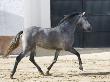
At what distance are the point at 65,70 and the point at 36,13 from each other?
718cm

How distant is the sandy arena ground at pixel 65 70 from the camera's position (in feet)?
35.5

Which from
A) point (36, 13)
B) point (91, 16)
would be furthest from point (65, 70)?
point (91, 16)

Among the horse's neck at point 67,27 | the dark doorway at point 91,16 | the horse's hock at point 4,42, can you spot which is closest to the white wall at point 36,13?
the dark doorway at point 91,16

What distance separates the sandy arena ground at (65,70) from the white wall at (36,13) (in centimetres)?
338

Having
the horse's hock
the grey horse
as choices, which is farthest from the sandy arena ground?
the horse's hock

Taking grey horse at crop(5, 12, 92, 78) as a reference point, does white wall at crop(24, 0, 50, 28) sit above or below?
below

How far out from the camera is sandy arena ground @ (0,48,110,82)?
35.5ft

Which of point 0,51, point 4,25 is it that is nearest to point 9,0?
point 4,25

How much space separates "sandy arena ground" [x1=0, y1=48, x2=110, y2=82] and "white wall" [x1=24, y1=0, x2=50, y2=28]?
338cm

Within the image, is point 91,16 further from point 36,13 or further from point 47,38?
point 47,38

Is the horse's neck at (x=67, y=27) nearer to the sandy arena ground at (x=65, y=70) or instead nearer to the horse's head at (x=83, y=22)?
the horse's head at (x=83, y=22)

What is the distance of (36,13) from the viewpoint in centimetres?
1919

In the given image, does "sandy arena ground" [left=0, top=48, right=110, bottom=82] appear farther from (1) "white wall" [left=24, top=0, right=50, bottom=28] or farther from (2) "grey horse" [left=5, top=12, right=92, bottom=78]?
(1) "white wall" [left=24, top=0, right=50, bottom=28]

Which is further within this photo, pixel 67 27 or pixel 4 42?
pixel 4 42
